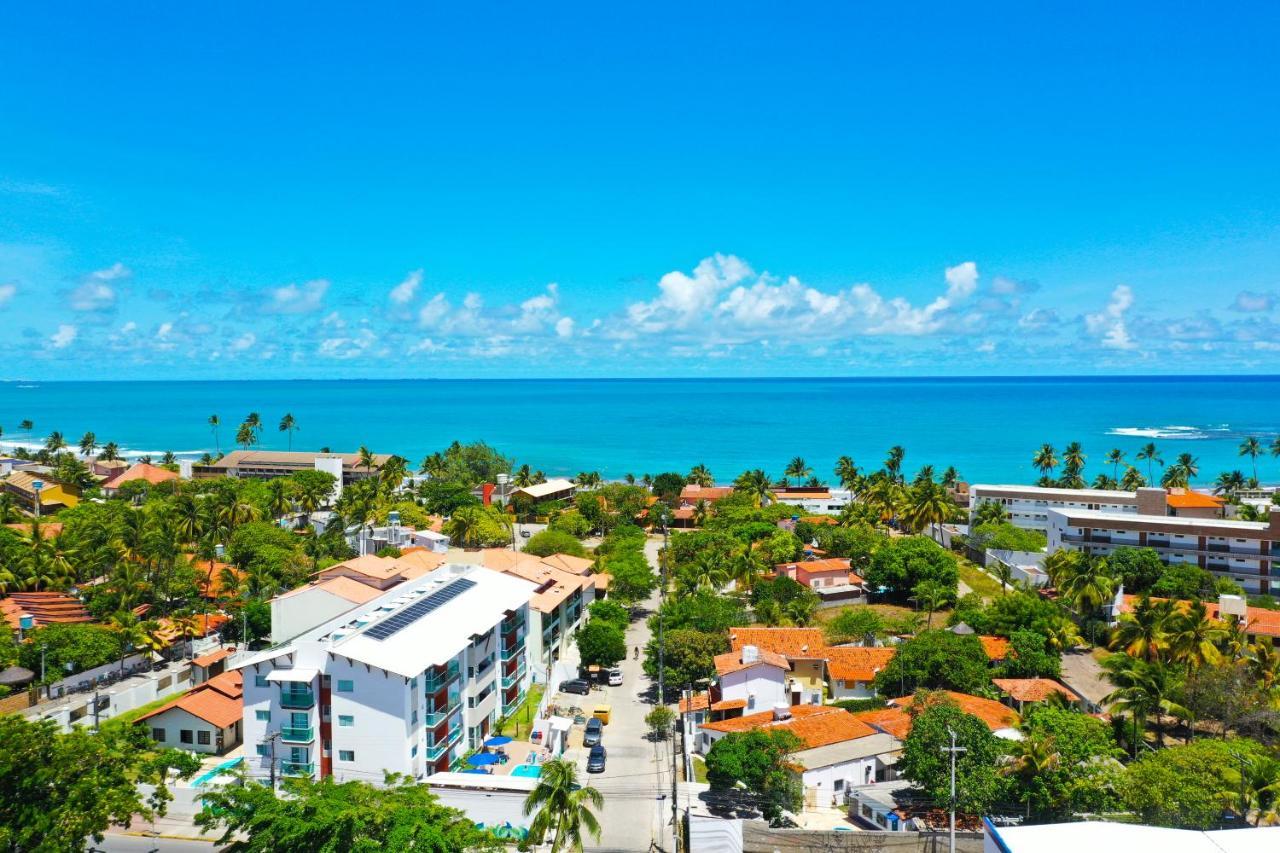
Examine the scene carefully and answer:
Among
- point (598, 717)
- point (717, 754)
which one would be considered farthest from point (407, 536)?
point (717, 754)

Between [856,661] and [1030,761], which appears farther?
[856,661]

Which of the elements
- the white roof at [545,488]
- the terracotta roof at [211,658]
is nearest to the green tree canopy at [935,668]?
the terracotta roof at [211,658]

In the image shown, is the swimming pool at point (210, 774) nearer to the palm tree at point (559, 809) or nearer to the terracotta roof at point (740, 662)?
the palm tree at point (559, 809)

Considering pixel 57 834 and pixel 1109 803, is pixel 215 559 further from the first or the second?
pixel 1109 803

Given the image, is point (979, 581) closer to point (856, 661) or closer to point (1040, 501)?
point (1040, 501)

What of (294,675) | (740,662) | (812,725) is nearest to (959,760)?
(812,725)

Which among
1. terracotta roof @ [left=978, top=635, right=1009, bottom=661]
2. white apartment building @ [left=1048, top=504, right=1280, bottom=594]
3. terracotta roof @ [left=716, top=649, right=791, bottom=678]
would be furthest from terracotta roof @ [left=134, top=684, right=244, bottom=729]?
white apartment building @ [left=1048, top=504, right=1280, bottom=594]
